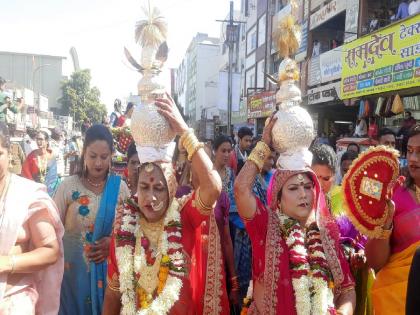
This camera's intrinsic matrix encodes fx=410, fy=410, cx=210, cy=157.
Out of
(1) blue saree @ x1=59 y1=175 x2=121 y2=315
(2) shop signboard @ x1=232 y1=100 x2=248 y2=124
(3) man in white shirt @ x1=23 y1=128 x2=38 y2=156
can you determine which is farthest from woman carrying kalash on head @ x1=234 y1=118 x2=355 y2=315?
(2) shop signboard @ x1=232 y1=100 x2=248 y2=124

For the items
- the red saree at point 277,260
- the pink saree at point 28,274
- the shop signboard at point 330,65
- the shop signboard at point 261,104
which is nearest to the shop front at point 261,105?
the shop signboard at point 261,104

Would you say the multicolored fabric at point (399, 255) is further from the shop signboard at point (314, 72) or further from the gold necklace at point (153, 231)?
the shop signboard at point (314, 72)

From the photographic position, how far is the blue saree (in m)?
2.89

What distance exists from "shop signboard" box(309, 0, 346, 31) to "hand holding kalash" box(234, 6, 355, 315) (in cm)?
1154

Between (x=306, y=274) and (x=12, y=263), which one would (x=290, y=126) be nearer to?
(x=306, y=274)

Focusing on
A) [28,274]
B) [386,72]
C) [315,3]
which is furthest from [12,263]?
[315,3]

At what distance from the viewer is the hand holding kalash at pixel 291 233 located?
2.08 meters

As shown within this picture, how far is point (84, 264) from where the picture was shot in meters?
2.96

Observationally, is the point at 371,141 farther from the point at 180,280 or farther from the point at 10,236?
the point at 10,236

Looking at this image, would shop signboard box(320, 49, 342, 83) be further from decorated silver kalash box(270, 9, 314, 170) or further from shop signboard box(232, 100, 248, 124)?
shop signboard box(232, 100, 248, 124)

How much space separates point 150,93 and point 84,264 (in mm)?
1462

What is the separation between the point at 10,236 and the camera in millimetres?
2043

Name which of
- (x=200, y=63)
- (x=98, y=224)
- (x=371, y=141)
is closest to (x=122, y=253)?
(x=98, y=224)

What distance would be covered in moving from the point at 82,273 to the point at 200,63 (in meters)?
43.5
